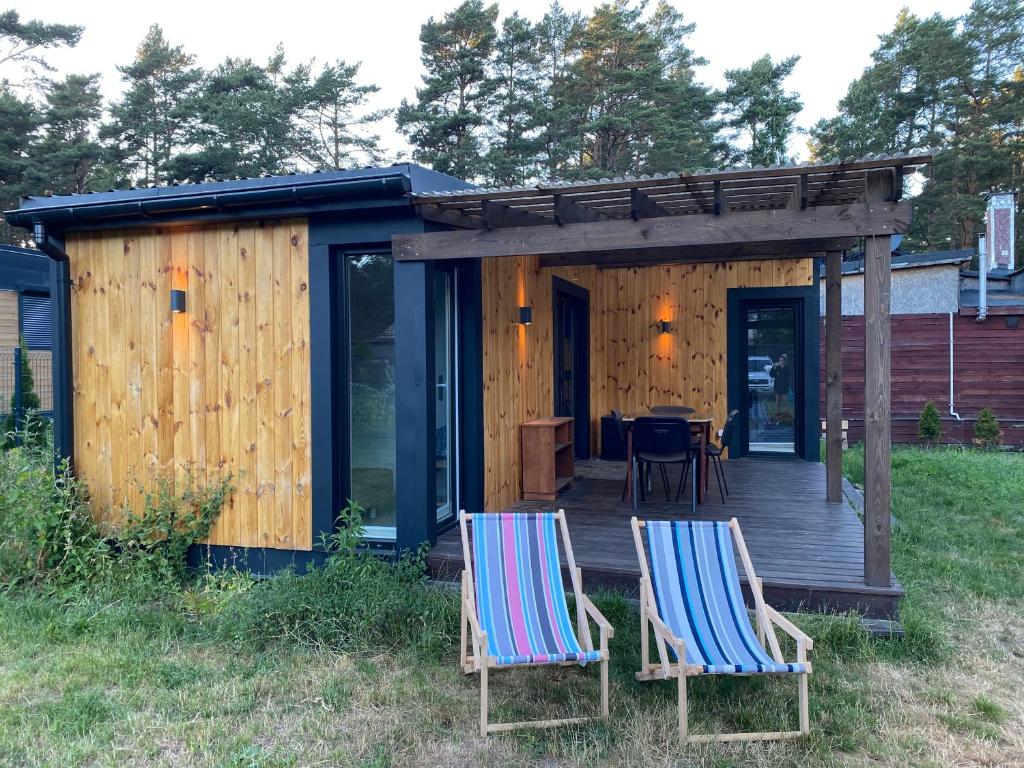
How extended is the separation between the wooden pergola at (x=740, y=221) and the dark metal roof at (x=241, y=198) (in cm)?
25

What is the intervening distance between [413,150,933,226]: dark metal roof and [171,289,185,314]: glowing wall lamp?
1.93 m

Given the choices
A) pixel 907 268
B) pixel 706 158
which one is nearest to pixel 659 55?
pixel 706 158

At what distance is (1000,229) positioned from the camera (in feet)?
54.4

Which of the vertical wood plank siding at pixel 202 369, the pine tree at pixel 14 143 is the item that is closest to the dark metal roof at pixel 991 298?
the vertical wood plank siding at pixel 202 369

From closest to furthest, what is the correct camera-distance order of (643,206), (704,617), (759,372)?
(704,617) < (643,206) < (759,372)

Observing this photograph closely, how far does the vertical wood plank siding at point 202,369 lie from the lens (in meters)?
5.05

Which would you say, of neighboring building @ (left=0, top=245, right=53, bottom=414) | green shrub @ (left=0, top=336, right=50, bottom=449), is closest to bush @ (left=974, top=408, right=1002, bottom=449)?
green shrub @ (left=0, top=336, right=50, bottom=449)

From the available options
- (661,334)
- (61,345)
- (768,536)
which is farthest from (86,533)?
(661,334)

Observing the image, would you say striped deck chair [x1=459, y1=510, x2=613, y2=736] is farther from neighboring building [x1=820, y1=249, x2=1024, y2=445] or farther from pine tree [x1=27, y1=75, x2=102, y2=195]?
pine tree [x1=27, y1=75, x2=102, y2=195]

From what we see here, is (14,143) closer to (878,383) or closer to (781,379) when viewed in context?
(781,379)

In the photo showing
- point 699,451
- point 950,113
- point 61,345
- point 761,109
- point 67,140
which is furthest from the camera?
point 950,113

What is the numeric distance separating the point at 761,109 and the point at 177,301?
19.5m

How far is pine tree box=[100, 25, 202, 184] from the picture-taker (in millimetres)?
19953

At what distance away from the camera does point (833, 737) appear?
3.07m
